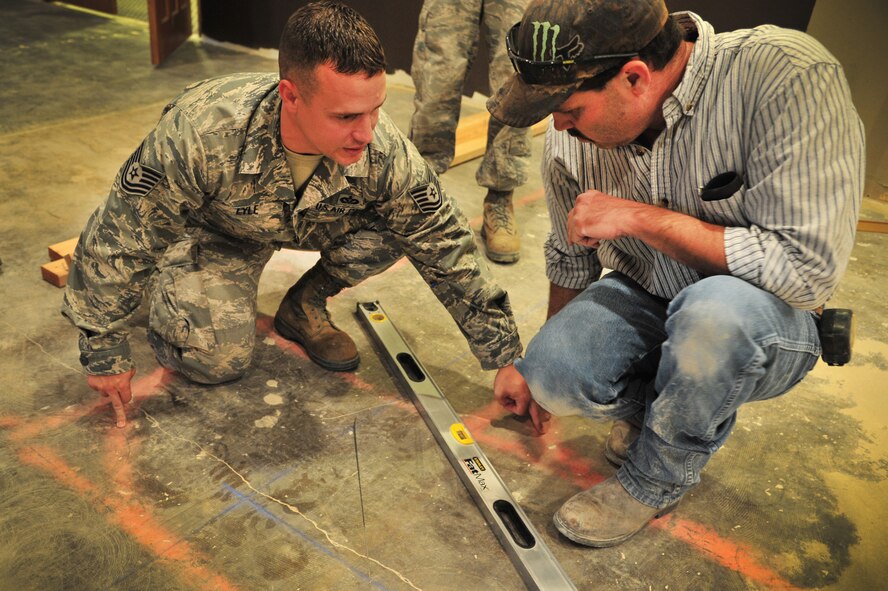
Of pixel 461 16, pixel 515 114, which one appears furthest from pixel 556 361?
pixel 461 16

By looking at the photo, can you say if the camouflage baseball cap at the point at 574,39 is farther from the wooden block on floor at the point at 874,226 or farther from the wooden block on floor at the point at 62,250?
the wooden block on floor at the point at 874,226

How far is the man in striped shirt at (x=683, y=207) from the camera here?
1295mm

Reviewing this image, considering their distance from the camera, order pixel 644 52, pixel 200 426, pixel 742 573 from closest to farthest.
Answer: pixel 644 52, pixel 742 573, pixel 200 426

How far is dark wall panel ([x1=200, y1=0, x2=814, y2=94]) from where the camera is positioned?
343 cm

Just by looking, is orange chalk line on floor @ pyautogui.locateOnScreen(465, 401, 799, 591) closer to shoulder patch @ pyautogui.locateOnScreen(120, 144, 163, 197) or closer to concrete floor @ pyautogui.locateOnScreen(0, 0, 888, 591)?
concrete floor @ pyautogui.locateOnScreen(0, 0, 888, 591)

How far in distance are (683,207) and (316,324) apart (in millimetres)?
1039

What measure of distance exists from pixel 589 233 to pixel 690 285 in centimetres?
21

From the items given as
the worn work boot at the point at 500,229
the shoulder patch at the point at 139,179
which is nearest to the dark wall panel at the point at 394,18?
the worn work boot at the point at 500,229

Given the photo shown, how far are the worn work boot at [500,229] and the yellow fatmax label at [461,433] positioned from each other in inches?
37.5

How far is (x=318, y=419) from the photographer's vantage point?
190cm

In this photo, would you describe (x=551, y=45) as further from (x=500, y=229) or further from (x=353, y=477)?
(x=500, y=229)

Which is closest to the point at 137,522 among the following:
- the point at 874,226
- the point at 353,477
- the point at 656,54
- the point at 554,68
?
the point at 353,477

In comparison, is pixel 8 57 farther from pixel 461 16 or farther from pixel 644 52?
pixel 644 52

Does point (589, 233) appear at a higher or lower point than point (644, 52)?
lower
